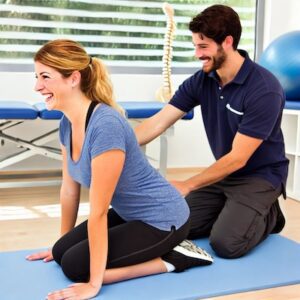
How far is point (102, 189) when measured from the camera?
1458 millimetres

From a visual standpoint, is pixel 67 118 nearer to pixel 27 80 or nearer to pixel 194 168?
pixel 27 80

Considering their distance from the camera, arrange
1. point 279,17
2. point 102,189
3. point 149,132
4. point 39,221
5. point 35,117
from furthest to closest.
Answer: point 279,17 < point 35,117 < point 39,221 < point 149,132 < point 102,189

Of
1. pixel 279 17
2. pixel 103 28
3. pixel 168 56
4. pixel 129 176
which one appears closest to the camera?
pixel 129 176

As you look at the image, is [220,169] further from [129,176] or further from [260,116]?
[129,176]

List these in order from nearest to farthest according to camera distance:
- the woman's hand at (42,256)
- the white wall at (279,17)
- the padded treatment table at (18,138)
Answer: the woman's hand at (42,256)
the padded treatment table at (18,138)
the white wall at (279,17)

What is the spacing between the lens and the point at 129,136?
61.0 inches

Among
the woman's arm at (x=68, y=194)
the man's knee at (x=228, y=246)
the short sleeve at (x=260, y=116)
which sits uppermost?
the short sleeve at (x=260, y=116)


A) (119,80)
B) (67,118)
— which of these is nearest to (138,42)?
(119,80)

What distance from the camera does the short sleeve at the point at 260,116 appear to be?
1.95m

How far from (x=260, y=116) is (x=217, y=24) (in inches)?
16.7

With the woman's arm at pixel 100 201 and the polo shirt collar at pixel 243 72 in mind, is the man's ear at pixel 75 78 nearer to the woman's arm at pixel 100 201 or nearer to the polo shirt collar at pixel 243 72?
the woman's arm at pixel 100 201

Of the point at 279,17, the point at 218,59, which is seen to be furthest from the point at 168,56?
the point at 218,59

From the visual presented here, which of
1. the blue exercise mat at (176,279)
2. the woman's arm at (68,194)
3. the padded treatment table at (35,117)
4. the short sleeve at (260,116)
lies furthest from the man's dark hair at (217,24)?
the padded treatment table at (35,117)

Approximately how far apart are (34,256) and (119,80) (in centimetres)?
226
